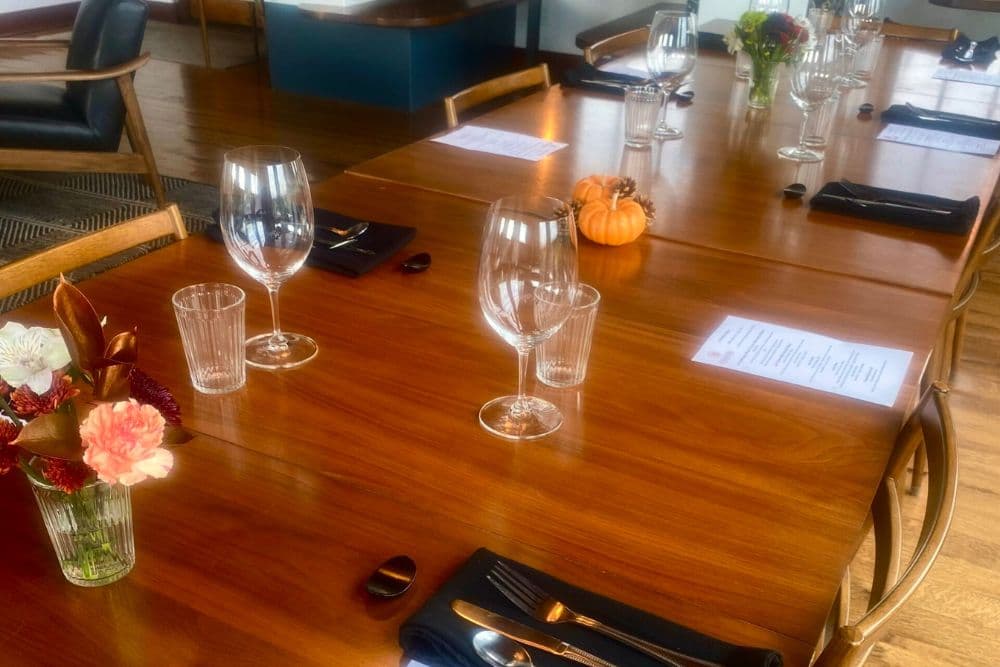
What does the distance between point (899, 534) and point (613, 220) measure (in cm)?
65

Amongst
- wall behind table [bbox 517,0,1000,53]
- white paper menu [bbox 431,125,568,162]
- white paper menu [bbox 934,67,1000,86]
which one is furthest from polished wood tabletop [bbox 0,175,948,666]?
wall behind table [bbox 517,0,1000,53]

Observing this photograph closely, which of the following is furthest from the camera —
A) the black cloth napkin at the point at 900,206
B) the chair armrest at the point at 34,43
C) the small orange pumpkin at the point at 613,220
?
the chair armrest at the point at 34,43

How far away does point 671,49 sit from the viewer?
2.10 m

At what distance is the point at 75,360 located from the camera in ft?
2.35

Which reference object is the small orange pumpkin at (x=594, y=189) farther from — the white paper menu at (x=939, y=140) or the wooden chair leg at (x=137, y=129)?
the wooden chair leg at (x=137, y=129)

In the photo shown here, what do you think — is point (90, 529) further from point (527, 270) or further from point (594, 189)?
point (594, 189)

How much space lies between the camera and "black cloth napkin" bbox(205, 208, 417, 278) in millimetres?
1338

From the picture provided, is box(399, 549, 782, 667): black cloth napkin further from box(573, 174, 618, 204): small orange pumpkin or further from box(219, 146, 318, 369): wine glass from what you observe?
box(573, 174, 618, 204): small orange pumpkin

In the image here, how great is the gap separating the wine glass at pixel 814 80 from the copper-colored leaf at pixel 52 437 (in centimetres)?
169

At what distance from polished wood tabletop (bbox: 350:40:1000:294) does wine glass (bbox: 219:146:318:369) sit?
65 centimetres

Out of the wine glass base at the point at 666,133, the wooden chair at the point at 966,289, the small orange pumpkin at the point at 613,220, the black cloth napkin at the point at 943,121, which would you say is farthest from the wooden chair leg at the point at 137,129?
the wooden chair at the point at 966,289

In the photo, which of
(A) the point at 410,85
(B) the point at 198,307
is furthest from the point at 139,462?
(A) the point at 410,85

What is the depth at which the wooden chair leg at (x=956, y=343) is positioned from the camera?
7.81ft

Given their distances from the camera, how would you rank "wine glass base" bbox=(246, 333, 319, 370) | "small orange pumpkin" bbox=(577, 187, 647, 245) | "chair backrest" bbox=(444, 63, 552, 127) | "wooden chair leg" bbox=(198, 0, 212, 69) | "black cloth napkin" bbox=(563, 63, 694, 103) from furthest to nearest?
"wooden chair leg" bbox=(198, 0, 212, 69)
"black cloth napkin" bbox=(563, 63, 694, 103)
"chair backrest" bbox=(444, 63, 552, 127)
"small orange pumpkin" bbox=(577, 187, 647, 245)
"wine glass base" bbox=(246, 333, 319, 370)
